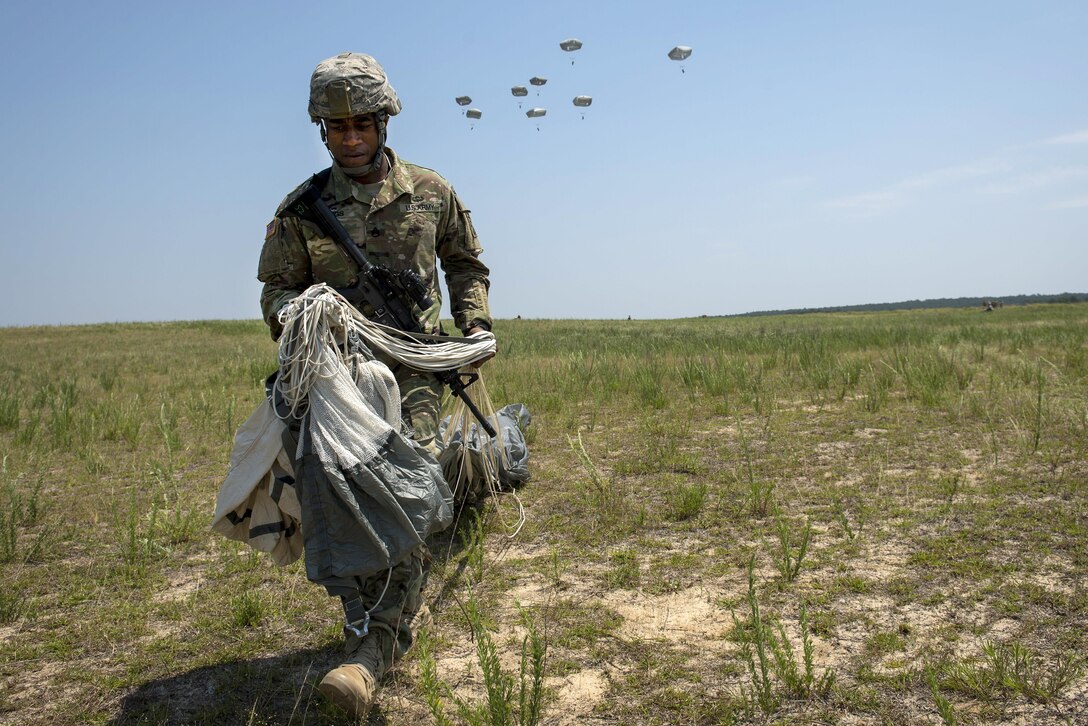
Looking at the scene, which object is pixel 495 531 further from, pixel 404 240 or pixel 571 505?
pixel 404 240

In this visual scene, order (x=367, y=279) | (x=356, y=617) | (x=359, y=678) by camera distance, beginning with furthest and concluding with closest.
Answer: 1. (x=367, y=279)
2. (x=356, y=617)
3. (x=359, y=678)

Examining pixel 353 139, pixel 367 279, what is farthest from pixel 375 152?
pixel 367 279

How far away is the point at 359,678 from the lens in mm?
2422

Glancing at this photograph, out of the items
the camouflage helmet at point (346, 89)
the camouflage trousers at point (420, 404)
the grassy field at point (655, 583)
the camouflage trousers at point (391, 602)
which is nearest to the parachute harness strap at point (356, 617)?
the camouflage trousers at point (391, 602)

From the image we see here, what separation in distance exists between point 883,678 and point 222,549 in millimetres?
3152

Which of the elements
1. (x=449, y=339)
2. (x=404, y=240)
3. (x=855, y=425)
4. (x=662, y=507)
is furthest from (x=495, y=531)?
(x=855, y=425)

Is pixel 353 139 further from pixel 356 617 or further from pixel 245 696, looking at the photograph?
pixel 245 696

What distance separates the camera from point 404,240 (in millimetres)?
3367

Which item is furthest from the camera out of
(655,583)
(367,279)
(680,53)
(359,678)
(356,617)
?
(680,53)

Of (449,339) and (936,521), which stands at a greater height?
(449,339)

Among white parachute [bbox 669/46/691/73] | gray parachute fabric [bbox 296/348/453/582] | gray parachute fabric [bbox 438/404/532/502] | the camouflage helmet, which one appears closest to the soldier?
the camouflage helmet

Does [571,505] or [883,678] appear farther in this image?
[571,505]

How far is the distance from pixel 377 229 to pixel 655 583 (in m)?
1.87

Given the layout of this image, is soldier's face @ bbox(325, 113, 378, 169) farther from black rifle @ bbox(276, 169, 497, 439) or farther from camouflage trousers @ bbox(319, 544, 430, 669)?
camouflage trousers @ bbox(319, 544, 430, 669)
